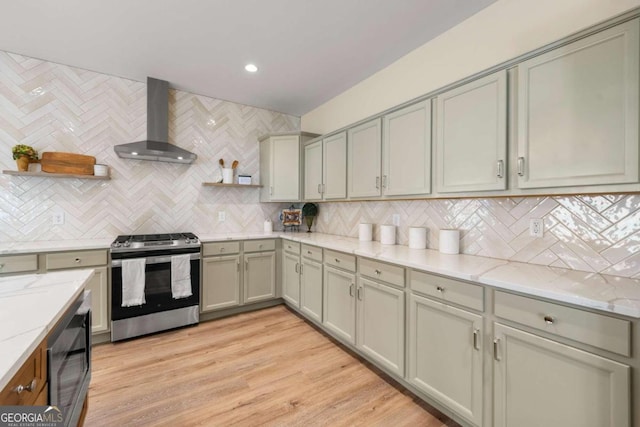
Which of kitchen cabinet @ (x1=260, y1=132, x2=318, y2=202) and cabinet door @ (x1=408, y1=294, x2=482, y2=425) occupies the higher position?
kitchen cabinet @ (x1=260, y1=132, x2=318, y2=202)

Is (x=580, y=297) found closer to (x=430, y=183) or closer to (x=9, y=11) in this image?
(x=430, y=183)

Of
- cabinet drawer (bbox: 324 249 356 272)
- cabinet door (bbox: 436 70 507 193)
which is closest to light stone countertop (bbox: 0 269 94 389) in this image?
cabinet drawer (bbox: 324 249 356 272)

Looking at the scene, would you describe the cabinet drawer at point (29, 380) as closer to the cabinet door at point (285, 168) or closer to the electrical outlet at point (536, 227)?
the electrical outlet at point (536, 227)

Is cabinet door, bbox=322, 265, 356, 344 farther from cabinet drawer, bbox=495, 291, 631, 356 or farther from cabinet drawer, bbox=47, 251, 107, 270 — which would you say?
cabinet drawer, bbox=47, 251, 107, 270

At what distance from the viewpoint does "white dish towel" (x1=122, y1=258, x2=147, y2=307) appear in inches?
105

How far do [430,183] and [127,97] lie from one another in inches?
138

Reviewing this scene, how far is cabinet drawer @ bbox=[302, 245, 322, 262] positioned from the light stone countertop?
6.11 ft

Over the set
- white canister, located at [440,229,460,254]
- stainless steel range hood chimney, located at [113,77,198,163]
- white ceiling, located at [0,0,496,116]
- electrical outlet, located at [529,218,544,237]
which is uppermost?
white ceiling, located at [0,0,496,116]

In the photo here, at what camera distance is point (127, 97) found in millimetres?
3191

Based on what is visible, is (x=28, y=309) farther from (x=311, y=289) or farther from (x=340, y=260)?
(x=311, y=289)

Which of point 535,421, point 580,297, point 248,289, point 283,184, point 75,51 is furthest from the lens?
point 283,184

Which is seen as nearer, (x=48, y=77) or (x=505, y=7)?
(x=505, y=7)

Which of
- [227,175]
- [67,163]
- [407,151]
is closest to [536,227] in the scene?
[407,151]

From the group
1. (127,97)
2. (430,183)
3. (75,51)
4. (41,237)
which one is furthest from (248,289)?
(75,51)
